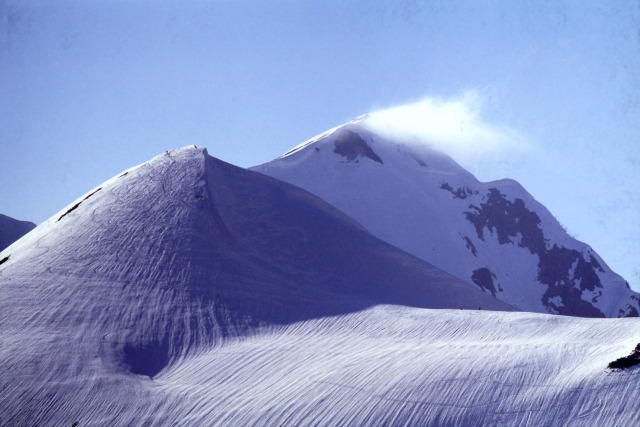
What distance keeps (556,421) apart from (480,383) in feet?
8.93

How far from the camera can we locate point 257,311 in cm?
3147

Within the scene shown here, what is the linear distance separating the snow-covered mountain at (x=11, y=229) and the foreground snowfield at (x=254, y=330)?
61611 mm

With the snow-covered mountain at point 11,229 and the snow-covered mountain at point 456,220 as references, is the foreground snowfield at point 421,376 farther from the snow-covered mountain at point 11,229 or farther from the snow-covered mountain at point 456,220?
the snow-covered mountain at point 11,229

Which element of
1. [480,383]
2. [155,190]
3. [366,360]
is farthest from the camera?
[155,190]

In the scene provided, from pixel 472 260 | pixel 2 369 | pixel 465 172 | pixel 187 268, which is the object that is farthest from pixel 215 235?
pixel 465 172

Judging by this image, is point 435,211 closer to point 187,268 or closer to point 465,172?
point 465,172

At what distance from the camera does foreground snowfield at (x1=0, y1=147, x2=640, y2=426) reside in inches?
861

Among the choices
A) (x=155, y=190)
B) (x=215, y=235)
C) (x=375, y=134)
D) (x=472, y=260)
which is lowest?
(x=472, y=260)

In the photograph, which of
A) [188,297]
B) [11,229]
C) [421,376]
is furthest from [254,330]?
[11,229]

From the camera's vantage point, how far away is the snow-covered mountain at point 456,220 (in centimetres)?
10438

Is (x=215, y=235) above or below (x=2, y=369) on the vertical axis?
above

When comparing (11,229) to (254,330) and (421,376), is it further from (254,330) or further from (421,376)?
(421,376)

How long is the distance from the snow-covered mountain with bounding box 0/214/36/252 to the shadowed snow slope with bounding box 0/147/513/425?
6162 centimetres

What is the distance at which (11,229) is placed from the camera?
100812 mm
